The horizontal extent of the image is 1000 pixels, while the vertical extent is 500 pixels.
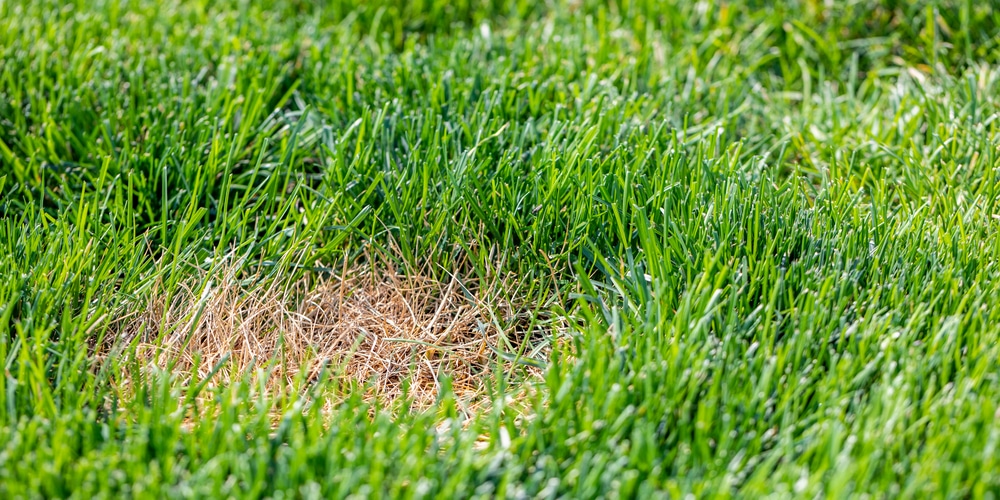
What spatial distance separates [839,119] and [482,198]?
1220 millimetres

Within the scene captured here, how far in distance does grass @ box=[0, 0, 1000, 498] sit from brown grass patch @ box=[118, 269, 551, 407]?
0.02m

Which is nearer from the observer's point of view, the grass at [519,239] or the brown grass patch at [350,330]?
the grass at [519,239]

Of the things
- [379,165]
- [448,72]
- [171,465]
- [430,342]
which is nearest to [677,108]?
[448,72]

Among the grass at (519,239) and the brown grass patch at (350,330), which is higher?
the grass at (519,239)

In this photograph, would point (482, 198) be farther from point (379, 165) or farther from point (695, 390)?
point (695, 390)

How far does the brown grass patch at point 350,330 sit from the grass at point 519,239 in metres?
0.02

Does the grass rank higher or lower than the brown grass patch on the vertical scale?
higher

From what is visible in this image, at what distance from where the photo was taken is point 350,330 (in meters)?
2.23

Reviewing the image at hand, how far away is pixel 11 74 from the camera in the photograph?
2.73 metres

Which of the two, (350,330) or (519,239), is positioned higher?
(519,239)

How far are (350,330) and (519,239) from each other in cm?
48

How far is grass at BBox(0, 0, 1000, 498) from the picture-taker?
1.59 meters

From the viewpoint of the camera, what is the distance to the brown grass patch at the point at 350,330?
2107 mm

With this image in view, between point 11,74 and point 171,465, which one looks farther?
point 11,74
